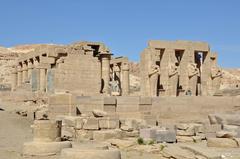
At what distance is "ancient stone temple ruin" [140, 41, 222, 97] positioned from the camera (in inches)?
845

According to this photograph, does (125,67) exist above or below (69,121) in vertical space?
above

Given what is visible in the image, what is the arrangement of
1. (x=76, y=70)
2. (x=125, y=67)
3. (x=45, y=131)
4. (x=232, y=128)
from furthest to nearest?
(x=125, y=67) → (x=76, y=70) → (x=232, y=128) → (x=45, y=131)

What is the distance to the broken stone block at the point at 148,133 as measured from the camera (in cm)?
1264

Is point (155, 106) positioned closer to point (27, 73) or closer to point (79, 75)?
point (79, 75)

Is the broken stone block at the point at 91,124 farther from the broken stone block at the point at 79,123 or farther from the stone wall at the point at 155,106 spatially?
the stone wall at the point at 155,106

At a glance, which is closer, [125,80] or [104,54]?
[104,54]

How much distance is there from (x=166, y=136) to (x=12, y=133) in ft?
18.6

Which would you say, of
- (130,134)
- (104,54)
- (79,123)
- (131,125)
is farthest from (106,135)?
(104,54)

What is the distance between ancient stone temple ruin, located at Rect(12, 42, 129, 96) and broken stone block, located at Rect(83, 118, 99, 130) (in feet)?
29.9

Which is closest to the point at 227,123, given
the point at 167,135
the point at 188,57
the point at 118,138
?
the point at 167,135

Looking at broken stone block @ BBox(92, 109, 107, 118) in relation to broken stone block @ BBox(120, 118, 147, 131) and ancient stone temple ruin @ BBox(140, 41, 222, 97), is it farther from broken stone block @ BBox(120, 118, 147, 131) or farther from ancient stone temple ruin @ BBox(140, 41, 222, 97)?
ancient stone temple ruin @ BBox(140, 41, 222, 97)

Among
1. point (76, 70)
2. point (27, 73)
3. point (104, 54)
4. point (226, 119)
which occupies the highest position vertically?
point (104, 54)

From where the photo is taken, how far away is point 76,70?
23547mm

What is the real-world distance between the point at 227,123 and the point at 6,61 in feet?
163
